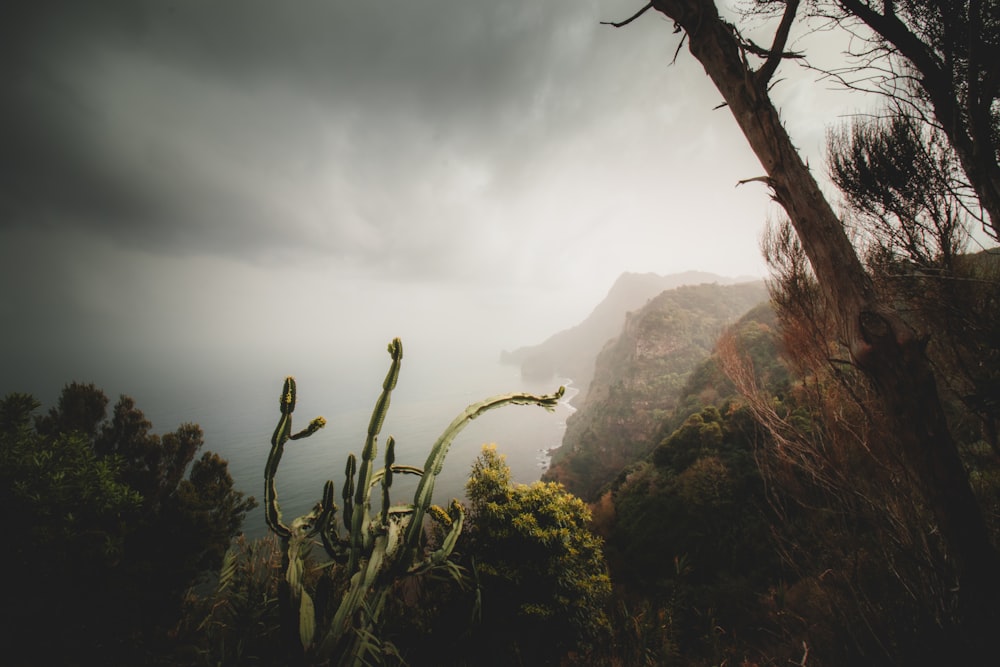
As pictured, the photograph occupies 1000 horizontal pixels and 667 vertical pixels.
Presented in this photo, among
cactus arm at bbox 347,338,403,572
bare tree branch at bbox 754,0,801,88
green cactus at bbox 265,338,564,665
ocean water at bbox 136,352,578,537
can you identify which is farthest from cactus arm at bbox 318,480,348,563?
bare tree branch at bbox 754,0,801,88

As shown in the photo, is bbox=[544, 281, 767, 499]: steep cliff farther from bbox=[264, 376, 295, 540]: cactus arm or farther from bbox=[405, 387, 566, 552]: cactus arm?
bbox=[264, 376, 295, 540]: cactus arm

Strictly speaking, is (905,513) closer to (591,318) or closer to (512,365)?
(591,318)

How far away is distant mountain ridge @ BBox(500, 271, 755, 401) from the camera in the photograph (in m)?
98.7

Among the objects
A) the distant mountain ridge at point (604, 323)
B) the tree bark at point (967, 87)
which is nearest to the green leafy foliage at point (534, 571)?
the tree bark at point (967, 87)

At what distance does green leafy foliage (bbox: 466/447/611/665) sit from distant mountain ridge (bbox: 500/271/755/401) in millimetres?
86035

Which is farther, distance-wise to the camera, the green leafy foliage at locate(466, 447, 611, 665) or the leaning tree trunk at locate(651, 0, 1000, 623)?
the green leafy foliage at locate(466, 447, 611, 665)

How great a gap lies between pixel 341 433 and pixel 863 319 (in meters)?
78.4

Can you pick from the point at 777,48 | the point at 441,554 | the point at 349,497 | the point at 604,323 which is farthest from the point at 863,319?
the point at 604,323

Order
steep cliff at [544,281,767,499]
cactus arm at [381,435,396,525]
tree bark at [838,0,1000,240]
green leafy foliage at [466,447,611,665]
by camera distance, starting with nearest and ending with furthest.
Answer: cactus arm at [381,435,396,525] < tree bark at [838,0,1000,240] < green leafy foliage at [466,447,611,665] < steep cliff at [544,281,767,499]

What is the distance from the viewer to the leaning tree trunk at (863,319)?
1.56 m

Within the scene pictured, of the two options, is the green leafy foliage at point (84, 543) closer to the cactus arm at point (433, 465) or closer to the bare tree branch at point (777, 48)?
the cactus arm at point (433, 465)

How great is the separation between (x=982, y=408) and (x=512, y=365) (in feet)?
540

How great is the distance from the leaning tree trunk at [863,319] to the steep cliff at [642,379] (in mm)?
25569

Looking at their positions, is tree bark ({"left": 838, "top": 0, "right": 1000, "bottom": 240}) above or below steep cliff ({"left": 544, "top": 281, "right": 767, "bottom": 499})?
above
